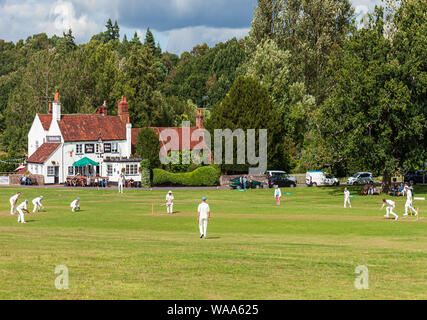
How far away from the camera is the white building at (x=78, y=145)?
8450cm

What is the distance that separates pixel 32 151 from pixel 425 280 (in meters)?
82.2

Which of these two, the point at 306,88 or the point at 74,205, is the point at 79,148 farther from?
the point at 74,205

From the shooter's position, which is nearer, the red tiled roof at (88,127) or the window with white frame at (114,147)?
the red tiled roof at (88,127)

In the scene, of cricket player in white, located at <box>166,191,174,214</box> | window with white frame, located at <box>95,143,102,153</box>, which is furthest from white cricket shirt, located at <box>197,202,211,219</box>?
window with white frame, located at <box>95,143,102,153</box>

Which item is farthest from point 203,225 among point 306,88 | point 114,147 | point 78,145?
point 306,88

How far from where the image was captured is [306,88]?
9888 cm

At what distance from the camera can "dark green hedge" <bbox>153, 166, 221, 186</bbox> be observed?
266ft

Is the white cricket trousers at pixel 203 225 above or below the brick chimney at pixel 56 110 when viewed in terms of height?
below

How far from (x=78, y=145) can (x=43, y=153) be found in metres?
5.14

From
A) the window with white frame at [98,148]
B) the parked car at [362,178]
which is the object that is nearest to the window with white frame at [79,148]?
the window with white frame at [98,148]

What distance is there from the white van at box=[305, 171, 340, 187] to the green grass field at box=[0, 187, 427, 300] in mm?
35995

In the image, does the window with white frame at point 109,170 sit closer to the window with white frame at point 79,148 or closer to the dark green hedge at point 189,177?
the window with white frame at point 79,148

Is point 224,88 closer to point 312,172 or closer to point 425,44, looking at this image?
point 312,172

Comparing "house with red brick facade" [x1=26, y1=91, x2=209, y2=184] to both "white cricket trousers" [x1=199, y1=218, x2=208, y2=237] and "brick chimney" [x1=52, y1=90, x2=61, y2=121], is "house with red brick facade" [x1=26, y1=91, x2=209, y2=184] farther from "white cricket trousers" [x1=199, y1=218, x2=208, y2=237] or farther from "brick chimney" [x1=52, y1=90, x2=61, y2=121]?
"white cricket trousers" [x1=199, y1=218, x2=208, y2=237]
